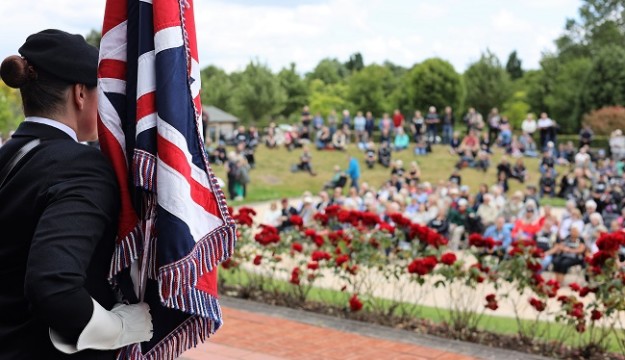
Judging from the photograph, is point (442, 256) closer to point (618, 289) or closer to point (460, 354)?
point (460, 354)

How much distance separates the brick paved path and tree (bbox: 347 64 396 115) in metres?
45.9

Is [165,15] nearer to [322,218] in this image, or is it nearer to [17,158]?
[17,158]

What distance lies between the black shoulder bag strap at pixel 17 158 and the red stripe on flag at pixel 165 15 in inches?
18.5

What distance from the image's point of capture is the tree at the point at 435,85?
44.4 m

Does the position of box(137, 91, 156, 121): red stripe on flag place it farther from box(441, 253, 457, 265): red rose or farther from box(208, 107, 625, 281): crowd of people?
box(208, 107, 625, 281): crowd of people

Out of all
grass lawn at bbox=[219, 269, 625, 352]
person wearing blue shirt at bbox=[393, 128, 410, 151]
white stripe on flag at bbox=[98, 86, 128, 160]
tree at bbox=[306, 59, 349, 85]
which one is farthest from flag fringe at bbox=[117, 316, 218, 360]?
tree at bbox=[306, 59, 349, 85]

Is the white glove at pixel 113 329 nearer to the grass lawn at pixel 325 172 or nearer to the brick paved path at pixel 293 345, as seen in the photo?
the brick paved path at pixel 293 345

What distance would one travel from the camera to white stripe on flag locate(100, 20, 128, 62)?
208cm

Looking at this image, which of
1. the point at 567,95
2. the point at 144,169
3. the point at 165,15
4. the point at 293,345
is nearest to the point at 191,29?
the point at 165,15

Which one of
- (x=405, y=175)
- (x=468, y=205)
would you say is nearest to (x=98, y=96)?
(x=468, y=205)

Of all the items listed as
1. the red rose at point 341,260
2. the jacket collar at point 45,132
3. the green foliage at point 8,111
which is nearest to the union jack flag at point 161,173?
the jacket collar at point 45,132

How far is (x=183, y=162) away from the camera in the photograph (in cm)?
197

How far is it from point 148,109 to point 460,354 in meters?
4.38

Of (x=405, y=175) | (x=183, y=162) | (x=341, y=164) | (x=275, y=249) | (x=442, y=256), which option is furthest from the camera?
(x=341, y=164)
